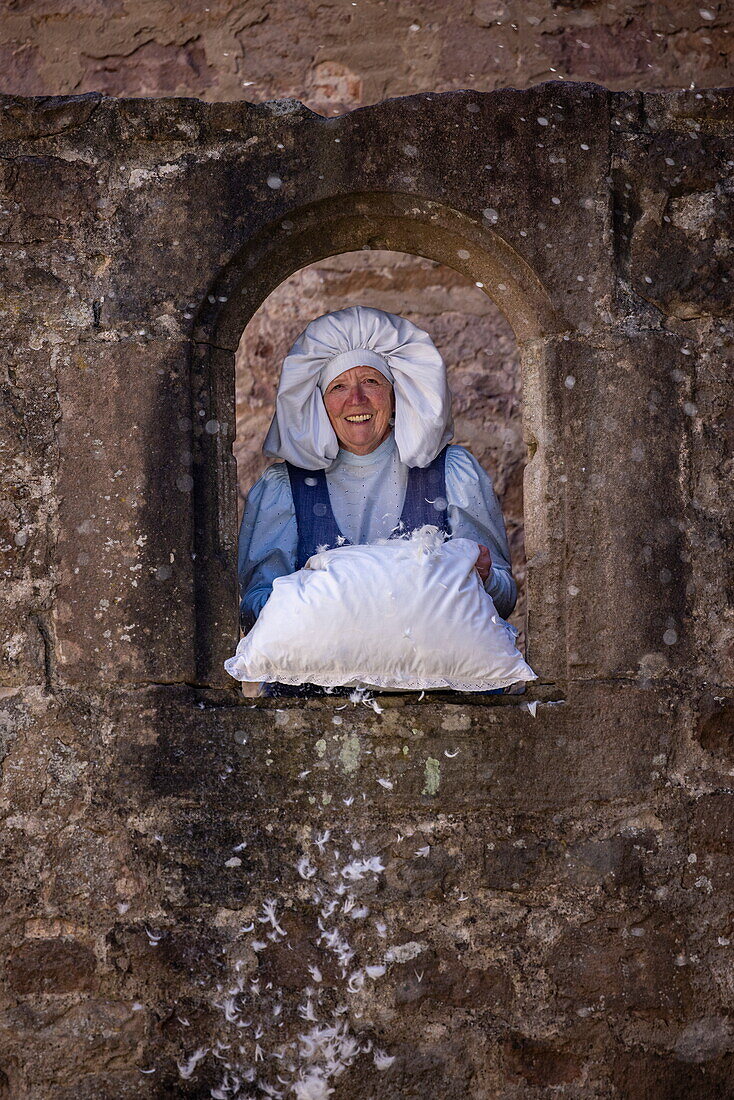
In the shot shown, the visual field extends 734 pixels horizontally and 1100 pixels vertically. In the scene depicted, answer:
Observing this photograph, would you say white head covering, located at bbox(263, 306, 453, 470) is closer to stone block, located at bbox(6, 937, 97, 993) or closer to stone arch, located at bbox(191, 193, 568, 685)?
stone arch, located at bbox(191, 193, 568, 685)

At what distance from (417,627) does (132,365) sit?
1.05 metres

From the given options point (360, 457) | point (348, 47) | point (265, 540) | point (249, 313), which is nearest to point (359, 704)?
point (265, 540)

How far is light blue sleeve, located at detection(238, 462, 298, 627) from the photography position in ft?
12.5

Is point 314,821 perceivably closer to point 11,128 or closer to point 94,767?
point 94,767

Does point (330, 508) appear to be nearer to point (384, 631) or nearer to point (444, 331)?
point (384, 631)

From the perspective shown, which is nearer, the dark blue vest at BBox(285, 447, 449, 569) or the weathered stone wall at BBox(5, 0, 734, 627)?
the dark blue vest at BBox(285, 447, 449, 569)

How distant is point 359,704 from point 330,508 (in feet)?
2.35

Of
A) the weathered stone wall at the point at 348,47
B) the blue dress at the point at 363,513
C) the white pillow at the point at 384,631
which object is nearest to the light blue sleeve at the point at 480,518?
the blue dress at the point at 363,513

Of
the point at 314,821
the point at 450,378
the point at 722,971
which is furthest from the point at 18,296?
the point at 722,971

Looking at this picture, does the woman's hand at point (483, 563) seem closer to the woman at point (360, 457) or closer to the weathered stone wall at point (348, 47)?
the woman at point (360, 457)

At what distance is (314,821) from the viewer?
3486mm

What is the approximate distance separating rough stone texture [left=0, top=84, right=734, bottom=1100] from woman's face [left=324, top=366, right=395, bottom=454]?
0.47 metres

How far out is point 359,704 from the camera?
3502mm

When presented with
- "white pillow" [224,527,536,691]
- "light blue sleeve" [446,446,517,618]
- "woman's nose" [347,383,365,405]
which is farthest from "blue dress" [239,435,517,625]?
"white pillow" [224,527,536,691]
